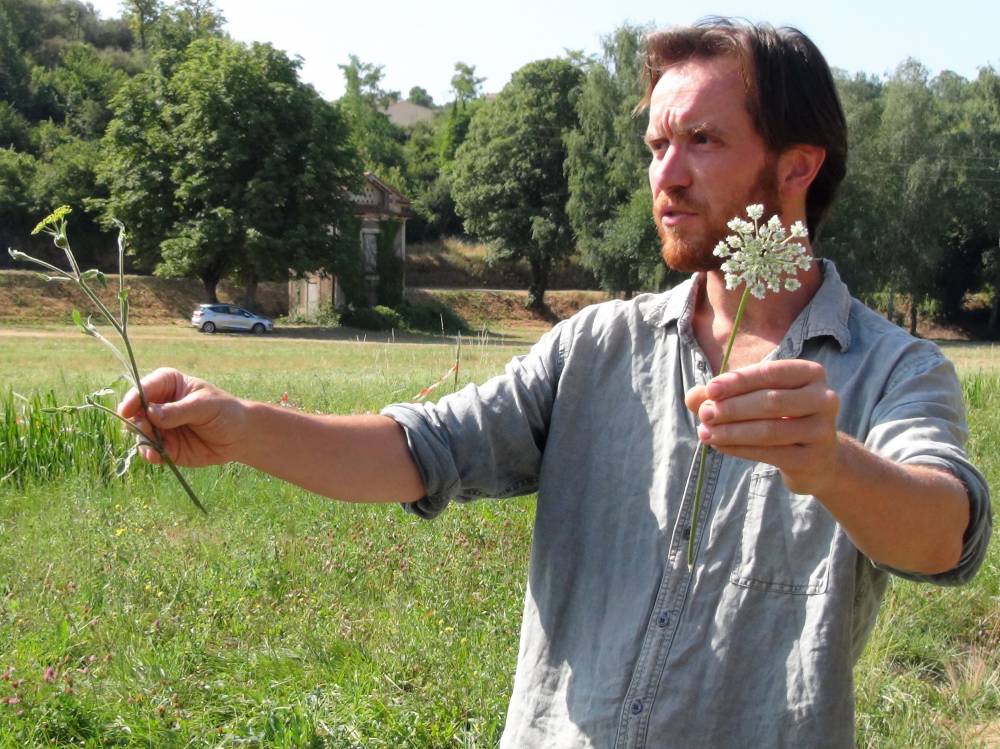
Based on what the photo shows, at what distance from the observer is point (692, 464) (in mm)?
2352

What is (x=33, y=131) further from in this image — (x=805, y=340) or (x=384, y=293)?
(x=805, y=340)

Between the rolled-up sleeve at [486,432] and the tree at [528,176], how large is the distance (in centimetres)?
6340

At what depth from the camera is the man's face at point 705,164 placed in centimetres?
242

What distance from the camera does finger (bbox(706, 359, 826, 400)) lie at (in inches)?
67.5

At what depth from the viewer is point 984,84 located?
223ft

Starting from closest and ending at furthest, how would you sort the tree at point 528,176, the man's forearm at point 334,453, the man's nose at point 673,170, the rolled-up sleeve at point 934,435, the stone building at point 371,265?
the rolled-up sleeve at point 934,435
the man's forearm at point 334,453
the man's nose at point 673,170
the stone building at point 371,265
the tree at point 528,176

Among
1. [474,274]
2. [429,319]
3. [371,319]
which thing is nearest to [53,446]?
[371,319]

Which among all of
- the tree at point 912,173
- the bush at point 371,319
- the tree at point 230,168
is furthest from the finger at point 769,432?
the tree at point 912,173

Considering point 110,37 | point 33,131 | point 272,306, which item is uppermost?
point 110,37

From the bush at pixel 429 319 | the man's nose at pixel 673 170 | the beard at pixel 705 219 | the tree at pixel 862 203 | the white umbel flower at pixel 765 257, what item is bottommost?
the bush at pixel 429 319

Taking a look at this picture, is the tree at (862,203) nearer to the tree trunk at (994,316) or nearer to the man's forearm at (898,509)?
the tree trunk at (994,316)

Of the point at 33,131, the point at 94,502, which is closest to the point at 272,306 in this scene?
the point at 33,131

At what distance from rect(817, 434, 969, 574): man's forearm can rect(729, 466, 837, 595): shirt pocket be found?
0.63 feet

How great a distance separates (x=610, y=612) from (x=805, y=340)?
2.51 feet
